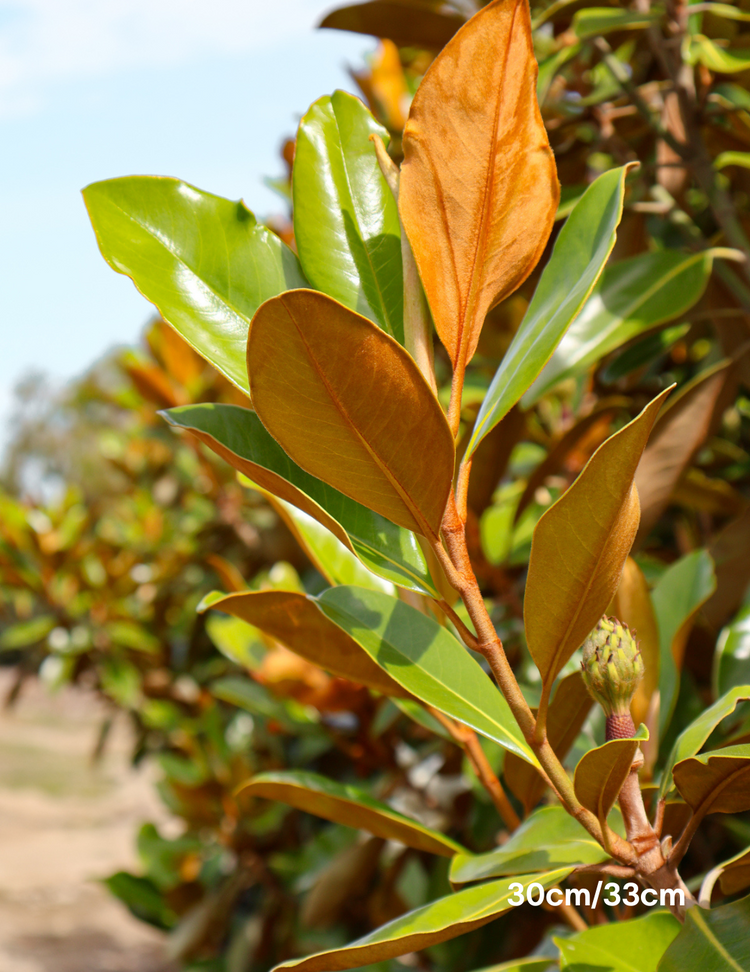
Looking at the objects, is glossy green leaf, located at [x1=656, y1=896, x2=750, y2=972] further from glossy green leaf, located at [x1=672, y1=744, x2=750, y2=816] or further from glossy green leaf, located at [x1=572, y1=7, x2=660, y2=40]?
glossy green leaf, located at [x1=572, y1=7, x2=660, y2=40]

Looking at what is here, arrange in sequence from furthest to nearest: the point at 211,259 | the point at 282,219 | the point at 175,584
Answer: the point at 175,584, the point at 282,219, the point at 211,259

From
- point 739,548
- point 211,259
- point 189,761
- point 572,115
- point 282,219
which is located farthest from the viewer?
point 282,219

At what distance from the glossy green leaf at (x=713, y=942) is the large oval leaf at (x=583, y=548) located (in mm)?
191

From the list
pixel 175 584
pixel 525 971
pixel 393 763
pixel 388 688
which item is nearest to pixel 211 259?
pixel 388 688

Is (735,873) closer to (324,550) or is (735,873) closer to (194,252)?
(324,550)

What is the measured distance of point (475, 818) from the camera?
1.28 m

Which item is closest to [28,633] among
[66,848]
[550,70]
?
[550,70]

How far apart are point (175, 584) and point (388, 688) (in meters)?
2.25

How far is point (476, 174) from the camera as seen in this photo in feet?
1.65

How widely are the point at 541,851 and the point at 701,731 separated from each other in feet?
0.50

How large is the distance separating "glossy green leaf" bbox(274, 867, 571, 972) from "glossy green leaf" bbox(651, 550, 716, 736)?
0.29 meters

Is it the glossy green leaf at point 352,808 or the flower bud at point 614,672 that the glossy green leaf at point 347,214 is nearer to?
the flower bud at point 614,672

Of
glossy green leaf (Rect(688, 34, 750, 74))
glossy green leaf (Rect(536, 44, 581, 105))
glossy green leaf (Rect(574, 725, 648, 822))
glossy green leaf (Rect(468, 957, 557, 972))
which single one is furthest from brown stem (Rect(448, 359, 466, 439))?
glossy green leaf (Rect(688, 34, 750, 74))

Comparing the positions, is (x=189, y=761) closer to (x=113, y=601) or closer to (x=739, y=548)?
(x=113, y=601)
